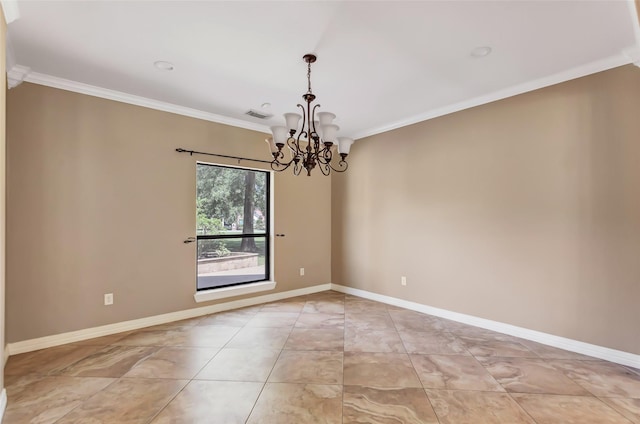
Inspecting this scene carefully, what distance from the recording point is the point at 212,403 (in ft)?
6.72

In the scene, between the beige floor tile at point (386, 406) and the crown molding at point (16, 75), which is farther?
the crown molding at point (16, 75)

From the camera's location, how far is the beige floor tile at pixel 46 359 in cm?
249

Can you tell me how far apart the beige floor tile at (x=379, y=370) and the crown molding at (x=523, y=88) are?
9.36 ft

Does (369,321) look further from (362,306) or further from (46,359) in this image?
(46,359)

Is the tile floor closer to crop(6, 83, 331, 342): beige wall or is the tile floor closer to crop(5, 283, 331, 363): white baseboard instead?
crop(5, 283, 331, 363): white baseboard

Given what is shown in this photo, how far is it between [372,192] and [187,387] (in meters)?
3.44

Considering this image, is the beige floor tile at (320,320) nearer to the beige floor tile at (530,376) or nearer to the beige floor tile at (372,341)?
the beige floor tile at (372,341)

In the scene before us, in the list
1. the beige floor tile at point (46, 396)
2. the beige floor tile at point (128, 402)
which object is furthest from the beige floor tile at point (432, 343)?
the beige floor tile at point (46, 396)

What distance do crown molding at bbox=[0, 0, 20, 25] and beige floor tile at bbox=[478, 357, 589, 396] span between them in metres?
4.18

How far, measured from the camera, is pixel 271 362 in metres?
2.64

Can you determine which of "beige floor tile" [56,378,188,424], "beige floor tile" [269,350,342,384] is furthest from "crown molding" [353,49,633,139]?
"beige floor tile" [56,378,188,424]

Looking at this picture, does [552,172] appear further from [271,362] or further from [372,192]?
[271,362]

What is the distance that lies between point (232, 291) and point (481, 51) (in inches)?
151

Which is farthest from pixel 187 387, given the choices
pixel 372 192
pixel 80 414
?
pixel 372 192
